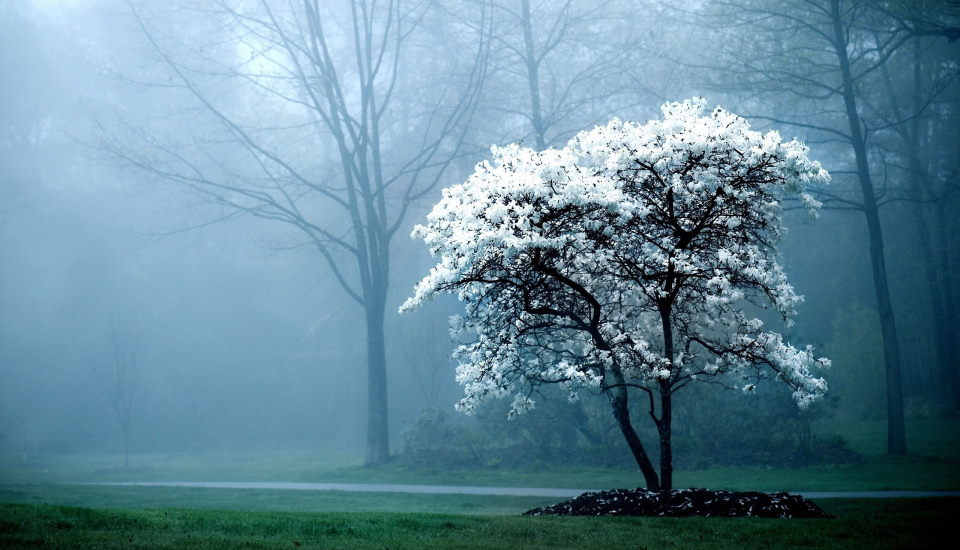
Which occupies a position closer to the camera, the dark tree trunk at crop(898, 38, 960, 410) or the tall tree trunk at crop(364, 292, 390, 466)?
the tall tree trunk at crop(364, 292, 390, 466)

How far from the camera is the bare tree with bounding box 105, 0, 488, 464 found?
25.5 meters

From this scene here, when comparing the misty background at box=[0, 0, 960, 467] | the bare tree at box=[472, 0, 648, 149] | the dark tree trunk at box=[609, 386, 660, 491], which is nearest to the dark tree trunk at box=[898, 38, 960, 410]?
the misty background at box=[0, 0, 960, 467]

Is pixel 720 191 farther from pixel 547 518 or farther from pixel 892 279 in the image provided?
pixel 892 279

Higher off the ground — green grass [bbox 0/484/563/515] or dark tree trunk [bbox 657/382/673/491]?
dark tree trunk [bbox 657/382/673/491]

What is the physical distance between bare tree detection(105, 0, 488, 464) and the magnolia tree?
12.0 metres

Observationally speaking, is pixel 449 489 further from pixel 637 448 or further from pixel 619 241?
pixel 619 241

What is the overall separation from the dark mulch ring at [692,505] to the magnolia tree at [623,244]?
102 cm

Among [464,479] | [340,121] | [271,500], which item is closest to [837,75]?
[340,121]

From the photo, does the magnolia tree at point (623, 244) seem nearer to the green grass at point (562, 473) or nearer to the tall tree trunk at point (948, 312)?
the green grass at point (562, 473)

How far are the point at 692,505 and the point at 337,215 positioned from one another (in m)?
34.7

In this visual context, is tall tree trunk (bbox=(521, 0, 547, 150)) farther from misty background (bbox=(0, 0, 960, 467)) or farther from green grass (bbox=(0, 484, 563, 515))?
green grass (bbox=(0, 484, 563, 515))

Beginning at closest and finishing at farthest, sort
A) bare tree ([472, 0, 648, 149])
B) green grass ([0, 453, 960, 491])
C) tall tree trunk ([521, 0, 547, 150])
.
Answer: green grass ([0, 453, 960, 491]) < tall tree trunk ([521, 0, 547, 150]) < bare tree ([472, 0, 648, 149])

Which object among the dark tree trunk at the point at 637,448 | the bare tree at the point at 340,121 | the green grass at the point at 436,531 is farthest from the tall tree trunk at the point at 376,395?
the green grass at the point at 436,531

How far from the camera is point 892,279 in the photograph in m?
32.5
